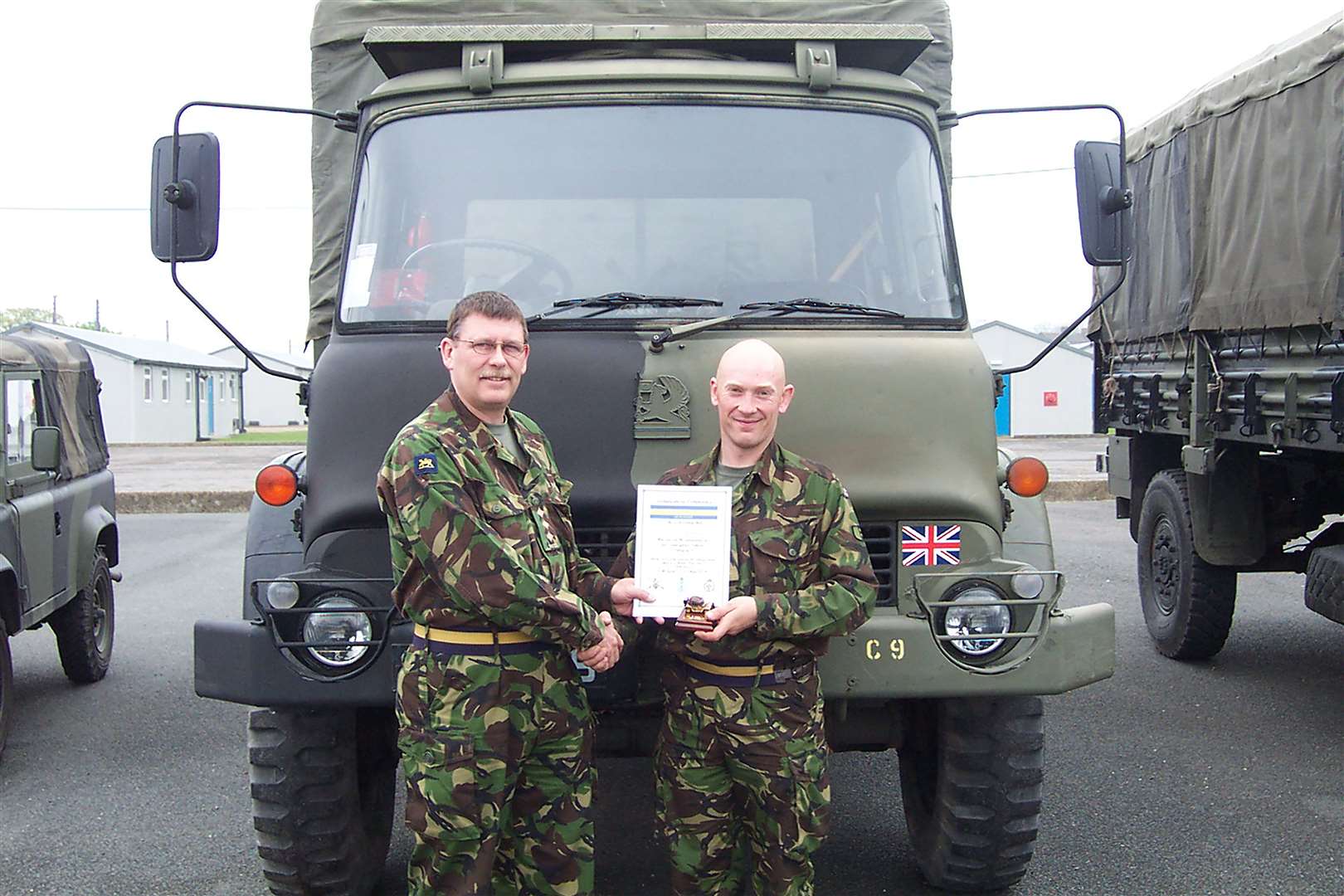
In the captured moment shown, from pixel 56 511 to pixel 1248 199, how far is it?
21.2 feet

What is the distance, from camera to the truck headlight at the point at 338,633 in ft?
11.1

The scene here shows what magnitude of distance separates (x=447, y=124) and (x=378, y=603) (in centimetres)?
156

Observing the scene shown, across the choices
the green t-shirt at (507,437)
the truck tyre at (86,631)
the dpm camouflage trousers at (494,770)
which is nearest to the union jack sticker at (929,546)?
the dpm camouflage trousers at (494,770)

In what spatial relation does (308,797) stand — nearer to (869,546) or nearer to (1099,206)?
(869,546)

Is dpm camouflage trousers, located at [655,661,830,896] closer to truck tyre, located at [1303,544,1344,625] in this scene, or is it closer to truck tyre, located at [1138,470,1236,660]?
truck tyre, located at [1303,544,1344,625]

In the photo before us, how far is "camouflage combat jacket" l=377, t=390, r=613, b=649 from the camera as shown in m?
2.90

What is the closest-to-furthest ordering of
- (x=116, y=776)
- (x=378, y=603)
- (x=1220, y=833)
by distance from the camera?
(x=378, y=603) → (x=1220, y=833) → (x=116, y=776)

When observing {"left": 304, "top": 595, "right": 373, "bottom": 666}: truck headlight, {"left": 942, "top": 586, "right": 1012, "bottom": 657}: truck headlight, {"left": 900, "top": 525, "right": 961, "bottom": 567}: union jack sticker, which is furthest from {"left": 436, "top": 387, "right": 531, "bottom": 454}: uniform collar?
{"left": 942, "top": 586, "right": 1012, "bottom": 657}: truck headlight

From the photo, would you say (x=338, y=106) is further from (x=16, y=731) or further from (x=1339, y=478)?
(x=1339, y=478)

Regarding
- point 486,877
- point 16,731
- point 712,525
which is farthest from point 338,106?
point 16,731

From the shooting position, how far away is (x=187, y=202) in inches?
159

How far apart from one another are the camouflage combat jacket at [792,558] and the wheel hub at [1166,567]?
478 cm

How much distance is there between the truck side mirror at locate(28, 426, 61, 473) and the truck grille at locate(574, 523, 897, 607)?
395cm

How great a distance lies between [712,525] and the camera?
3094 mm
